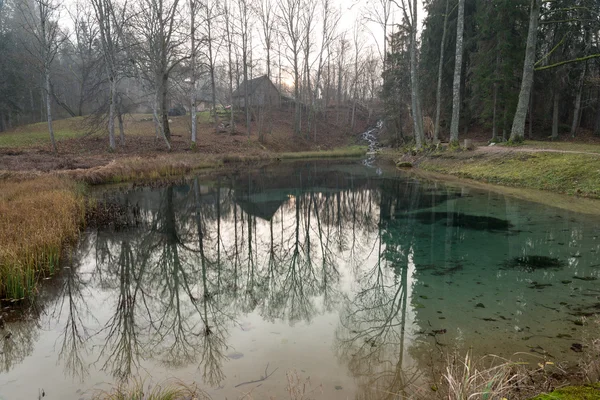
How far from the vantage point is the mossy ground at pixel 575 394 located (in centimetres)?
213

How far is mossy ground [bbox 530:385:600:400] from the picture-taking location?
213cm

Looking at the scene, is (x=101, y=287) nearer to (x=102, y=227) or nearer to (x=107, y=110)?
(x=102, y=227)

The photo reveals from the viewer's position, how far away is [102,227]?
9.46 metres

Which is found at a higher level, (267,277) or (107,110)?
(107,110)

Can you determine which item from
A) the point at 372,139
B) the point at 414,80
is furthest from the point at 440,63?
the point at 372,139

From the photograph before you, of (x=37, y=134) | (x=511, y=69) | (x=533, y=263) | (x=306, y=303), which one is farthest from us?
(x=37, y=134)

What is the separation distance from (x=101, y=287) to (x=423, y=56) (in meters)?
32.0

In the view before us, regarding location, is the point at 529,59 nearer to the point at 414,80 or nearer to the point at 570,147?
the point at 570,147

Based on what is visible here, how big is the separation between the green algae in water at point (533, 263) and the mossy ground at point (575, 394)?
434 cm

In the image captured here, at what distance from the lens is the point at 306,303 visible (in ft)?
17.8

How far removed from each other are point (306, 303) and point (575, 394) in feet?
11.9

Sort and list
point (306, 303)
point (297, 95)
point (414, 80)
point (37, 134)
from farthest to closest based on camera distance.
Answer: point (297, 95)
point (37, 134)
point (414, 80)
point (306, 303)

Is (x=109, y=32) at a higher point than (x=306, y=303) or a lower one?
higher

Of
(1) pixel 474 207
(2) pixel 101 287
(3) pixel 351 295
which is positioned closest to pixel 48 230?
(2) pixel 101 287
